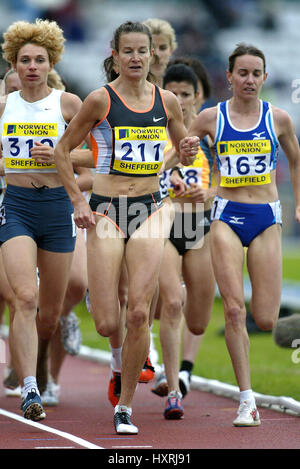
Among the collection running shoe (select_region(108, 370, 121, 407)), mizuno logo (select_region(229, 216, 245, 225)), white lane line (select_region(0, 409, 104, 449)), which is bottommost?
white lane line (select_region(0, 409, 104, 449))

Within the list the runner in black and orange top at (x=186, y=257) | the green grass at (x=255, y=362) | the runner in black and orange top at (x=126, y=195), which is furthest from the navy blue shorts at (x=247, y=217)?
the green grass at (x=255, y=362)

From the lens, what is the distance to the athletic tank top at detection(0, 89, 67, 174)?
25.0 ft

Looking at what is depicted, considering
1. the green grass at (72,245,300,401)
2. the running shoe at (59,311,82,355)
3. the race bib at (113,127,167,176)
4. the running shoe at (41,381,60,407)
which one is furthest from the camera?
the green grass at (72,245,300,401)

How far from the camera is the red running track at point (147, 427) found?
6.45m

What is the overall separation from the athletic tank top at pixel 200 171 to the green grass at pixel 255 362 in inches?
80.5

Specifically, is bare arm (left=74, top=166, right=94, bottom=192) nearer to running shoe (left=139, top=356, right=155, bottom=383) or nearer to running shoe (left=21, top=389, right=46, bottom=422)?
running shoe (left=139, top=356, right=155, bottom=383)

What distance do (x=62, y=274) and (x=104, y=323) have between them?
880 mm

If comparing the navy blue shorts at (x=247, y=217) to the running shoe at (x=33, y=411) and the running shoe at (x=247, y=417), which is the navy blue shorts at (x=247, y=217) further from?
the running shoe at (x=33, y=411)

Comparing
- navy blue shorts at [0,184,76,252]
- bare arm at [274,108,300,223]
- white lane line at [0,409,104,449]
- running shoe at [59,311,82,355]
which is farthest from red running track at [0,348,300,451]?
bare arm at [274,108,300,223]

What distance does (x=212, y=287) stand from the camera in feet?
29.0

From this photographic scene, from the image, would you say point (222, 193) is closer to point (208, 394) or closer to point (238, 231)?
point (238, 231)

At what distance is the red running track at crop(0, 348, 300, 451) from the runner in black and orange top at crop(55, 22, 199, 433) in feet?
1.09
